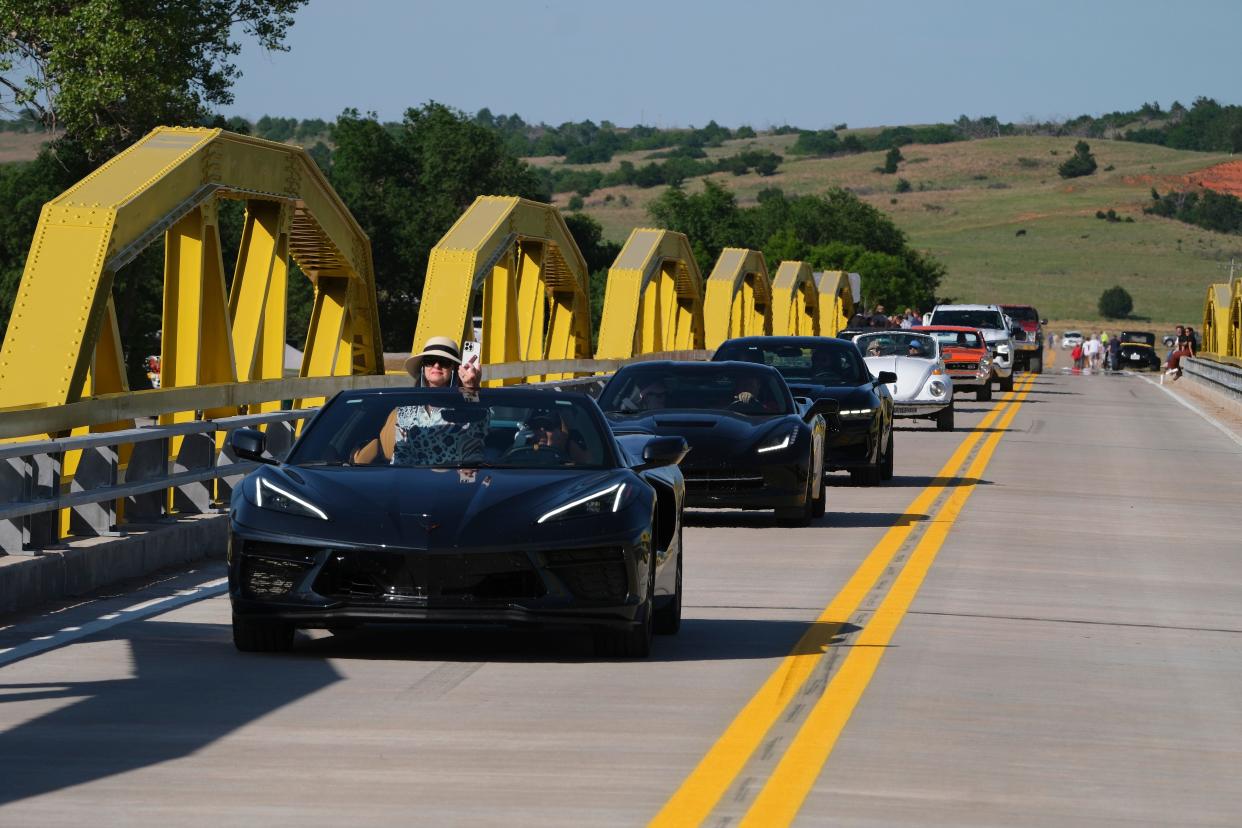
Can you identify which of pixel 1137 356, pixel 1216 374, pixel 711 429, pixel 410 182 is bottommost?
pixel 1137 356

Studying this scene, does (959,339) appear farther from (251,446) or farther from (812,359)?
(251,446)

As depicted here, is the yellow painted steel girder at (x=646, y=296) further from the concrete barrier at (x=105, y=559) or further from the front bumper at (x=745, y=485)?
the concrete barrier at (x=105, y=559)

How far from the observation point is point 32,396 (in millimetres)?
13922

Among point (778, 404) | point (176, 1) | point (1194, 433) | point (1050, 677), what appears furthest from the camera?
point (176, 1)

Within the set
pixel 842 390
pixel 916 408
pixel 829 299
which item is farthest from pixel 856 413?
pixel 829 299

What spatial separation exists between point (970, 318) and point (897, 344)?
71.3ft

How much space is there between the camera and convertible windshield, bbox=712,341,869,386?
78.8 ft

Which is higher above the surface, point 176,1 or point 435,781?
point 176,1

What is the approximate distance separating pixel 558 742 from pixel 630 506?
2.30 m

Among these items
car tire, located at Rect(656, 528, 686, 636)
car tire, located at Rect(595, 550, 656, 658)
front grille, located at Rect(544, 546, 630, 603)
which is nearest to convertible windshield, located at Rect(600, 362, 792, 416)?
car tire, located at Rect(656, 528, 686, 636)

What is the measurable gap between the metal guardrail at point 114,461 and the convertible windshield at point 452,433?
70.3 inches

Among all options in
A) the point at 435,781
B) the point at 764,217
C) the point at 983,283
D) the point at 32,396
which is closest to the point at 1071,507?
the point at 32,396

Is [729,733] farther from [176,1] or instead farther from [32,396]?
[176,1]

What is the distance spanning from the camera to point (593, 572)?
991cm
